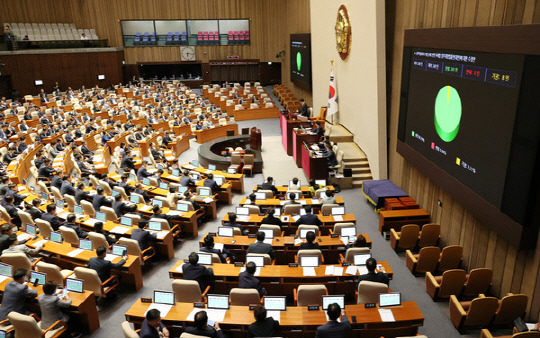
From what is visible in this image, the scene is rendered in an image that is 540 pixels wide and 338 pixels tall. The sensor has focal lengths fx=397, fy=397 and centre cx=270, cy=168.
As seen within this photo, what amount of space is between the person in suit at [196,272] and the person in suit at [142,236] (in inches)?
76.8

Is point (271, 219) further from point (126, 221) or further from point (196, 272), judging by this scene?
point (126, 221)

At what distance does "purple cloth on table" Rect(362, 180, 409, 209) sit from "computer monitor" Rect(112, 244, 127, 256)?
6.62 m

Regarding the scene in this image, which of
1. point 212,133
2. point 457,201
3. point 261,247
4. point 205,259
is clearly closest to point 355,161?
point 457,201

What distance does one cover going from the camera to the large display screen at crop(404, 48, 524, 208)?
643 cm

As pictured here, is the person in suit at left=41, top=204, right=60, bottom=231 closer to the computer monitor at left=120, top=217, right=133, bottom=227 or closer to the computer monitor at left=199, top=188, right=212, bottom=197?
the computer monitor at left=120, top=217, right=133, bottom=227

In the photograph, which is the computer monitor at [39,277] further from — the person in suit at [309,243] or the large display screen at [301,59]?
the large display screen at [301,59]

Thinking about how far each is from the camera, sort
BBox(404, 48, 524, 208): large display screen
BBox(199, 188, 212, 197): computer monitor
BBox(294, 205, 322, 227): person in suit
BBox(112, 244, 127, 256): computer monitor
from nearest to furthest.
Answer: BBox(404, 48, 524, 208): large display screen < BBox(112, 244, 127, 256): computer monitor < BBox(294, 205, 322, 227): person in suit < BBox(199, 188, 212, 197): computer monitor

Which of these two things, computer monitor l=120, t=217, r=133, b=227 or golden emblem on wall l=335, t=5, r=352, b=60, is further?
golden emblem on wall l=335, t=5, r=352, b=60

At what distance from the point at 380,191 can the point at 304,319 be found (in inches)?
248

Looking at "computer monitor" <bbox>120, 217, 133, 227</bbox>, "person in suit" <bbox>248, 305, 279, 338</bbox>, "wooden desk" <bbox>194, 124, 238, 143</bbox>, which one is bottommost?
"wooden desk" <bbox>194, 124, 238, 143</bbox>

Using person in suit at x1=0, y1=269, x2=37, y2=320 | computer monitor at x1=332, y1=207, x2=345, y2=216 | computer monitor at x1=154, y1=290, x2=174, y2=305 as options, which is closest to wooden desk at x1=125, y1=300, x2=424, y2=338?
computer monitor at x1=154, y1=290, x2=174, y2=305

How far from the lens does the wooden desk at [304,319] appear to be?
5.55 metres

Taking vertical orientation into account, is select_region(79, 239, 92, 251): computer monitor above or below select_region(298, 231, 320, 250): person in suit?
below

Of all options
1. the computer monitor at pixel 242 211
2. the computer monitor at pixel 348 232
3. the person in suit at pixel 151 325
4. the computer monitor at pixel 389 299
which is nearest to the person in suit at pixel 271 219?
the computer monitor at pixel 242 211
